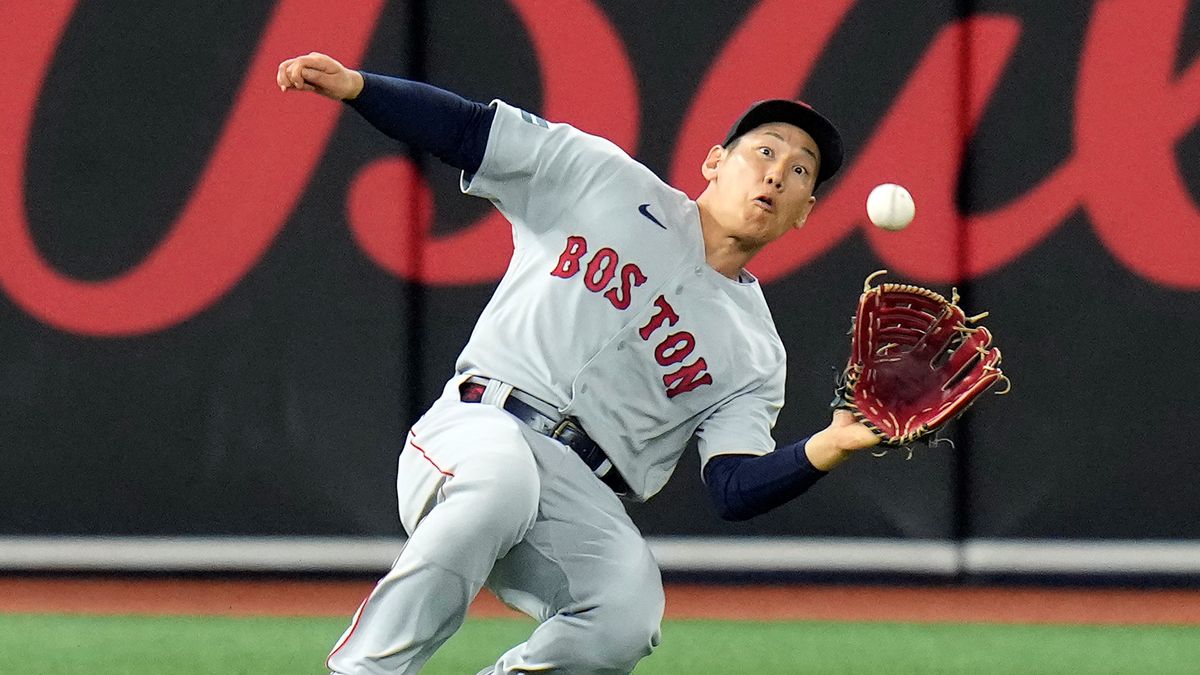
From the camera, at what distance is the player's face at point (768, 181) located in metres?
3.61

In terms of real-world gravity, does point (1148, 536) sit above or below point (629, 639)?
below

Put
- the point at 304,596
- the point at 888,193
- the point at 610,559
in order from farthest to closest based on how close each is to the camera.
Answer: the point at 304,596
the point at 888,193
the point at 610,559

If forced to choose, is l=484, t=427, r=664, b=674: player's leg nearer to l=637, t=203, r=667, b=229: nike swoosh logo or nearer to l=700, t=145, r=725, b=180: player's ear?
l=637, t=203, r=667, b=229: nike swoosh logo

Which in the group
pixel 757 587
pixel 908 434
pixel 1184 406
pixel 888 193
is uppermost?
pixel 888 193

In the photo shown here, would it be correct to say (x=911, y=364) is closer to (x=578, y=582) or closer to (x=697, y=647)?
(x=578, y=582)

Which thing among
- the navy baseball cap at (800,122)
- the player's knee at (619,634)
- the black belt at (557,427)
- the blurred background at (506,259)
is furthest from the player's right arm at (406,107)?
the blurred background at (506,259)

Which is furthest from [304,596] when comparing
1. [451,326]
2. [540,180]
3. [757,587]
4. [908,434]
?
[908,434]

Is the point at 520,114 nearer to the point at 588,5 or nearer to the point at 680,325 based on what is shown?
the point at 680,325

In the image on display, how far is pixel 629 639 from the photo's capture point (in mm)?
3330

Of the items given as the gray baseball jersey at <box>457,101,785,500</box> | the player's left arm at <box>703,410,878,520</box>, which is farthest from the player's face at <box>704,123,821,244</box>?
the player's left arm at <box>703,410,878,520</box>

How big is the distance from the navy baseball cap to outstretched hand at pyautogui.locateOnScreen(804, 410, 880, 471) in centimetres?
66

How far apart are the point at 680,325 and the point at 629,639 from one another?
2.18 feet

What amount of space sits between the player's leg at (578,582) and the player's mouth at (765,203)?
646 millimetres

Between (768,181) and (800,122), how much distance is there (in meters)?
0.18
